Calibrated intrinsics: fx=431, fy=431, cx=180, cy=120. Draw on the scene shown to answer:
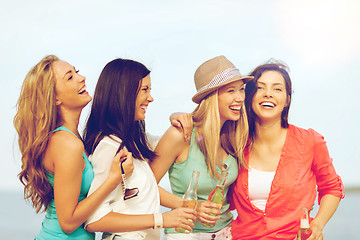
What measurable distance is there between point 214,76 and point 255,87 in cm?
39

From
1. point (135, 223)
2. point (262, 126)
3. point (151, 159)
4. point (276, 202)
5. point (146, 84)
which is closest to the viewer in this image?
point (135, 223)

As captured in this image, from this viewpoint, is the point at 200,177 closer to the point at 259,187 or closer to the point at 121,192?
the point at 259,187

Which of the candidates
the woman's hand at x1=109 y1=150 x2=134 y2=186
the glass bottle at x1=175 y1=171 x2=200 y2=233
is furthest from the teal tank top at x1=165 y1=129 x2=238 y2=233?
the woman's hand at x1=109 y1=150 x2=134 y2=186

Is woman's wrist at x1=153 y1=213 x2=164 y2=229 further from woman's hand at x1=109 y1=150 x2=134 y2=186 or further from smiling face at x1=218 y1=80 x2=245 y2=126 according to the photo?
smiling face at x1=218 y1=80 x2=245 y2=126

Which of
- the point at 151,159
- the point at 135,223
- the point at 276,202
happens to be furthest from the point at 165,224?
the point at 276,202

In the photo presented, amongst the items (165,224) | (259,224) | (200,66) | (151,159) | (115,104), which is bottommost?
(259,224)

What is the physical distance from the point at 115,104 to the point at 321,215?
1946 mm

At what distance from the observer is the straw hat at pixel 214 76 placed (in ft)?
11.2

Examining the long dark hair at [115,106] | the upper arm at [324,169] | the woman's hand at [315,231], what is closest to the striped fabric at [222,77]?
the long dark hair at [115,106]

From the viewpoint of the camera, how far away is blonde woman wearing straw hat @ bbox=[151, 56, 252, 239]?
3.30 m

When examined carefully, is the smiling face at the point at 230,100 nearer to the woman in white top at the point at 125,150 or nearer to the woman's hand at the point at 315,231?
the woman in white top at the point at 125,150

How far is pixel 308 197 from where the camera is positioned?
3.53 meters

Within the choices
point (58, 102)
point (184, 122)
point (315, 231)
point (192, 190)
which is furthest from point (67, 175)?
point (315, 231)

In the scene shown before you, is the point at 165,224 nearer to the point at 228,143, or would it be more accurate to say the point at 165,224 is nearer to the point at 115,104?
the point at 115,104
